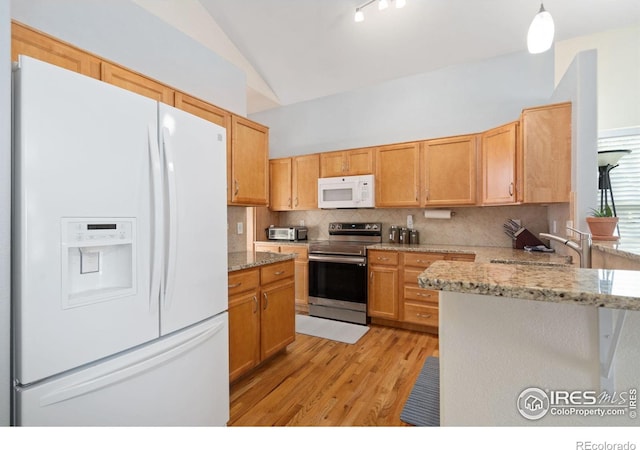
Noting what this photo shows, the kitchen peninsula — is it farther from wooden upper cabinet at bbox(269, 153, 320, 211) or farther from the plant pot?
wooden upper cabinet at bbox(269, 153, 320, 211)

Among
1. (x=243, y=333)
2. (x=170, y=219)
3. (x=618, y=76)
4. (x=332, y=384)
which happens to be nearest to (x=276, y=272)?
(x=243, y=333)

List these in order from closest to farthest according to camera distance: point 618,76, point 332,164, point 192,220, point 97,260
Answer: point 97,260, point 192,220, point 618,76, point 332,164

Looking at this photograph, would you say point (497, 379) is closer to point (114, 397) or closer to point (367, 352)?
point (114, 397)

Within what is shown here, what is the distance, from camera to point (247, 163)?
2.78 metres

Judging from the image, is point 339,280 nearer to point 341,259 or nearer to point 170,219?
point 341,259

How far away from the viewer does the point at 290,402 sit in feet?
6.68

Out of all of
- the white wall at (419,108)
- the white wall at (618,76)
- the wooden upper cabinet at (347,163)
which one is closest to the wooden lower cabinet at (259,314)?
the wooden upper cabinet at (347,163)

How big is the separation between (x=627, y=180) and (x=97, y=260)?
4.49m

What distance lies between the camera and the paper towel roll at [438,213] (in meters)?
3.66

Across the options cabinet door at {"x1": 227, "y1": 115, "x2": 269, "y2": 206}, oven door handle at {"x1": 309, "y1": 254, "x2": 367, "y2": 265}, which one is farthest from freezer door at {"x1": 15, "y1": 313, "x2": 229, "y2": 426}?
oven door handle at {"x1": 309, "y1": 254, "x2": 367, "y2": 265}

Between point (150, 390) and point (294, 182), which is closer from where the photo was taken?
point (150, 390)

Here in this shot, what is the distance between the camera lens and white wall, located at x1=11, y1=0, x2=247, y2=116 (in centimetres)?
189

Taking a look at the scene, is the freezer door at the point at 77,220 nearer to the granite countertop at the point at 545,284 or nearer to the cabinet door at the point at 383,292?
the granite countertop at the point at 545,284

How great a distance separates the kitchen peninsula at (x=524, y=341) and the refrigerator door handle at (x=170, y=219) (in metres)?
1.11
